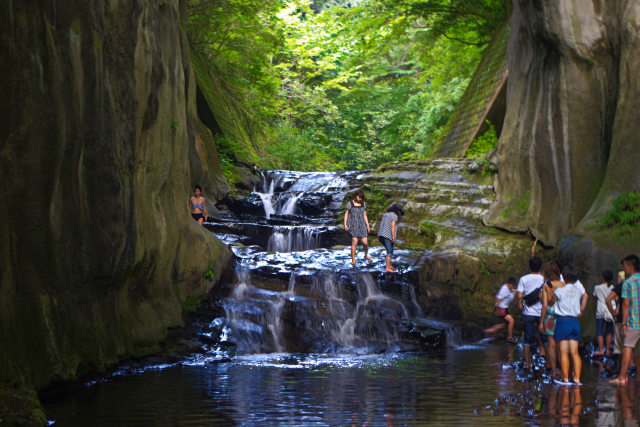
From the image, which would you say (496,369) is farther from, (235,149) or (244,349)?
(235,149)

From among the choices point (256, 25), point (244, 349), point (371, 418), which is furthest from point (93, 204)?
point (256, 25)

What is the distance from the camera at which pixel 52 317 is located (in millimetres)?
9805

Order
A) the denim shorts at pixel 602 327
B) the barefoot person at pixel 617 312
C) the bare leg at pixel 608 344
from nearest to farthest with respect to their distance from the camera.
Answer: the barefoot person at pixel 617 312 → the bare leg at pixel 608 344 → the denim shorts at pixel 602 327

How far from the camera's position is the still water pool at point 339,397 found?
7.41m

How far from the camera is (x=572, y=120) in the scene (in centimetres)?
1780

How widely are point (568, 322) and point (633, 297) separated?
2.97ft

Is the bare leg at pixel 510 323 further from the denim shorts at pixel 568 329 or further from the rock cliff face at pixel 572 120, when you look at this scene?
the denim shorts at pixel 568 329

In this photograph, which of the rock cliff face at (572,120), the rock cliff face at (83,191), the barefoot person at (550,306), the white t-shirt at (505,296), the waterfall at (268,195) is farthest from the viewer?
the waterfall at (268,195)

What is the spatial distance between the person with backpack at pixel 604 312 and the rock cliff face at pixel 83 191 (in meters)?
8.05

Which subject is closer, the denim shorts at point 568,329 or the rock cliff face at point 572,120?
the denim shorts at point 568,329

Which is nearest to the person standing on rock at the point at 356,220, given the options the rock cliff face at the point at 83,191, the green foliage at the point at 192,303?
the green foliage at the point at 192,303

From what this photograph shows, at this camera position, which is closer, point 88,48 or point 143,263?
point 88,48

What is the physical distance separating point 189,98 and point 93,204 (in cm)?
1130

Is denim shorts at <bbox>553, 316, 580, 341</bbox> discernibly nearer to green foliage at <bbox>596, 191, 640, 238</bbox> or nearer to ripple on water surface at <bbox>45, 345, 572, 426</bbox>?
ripple on water surface at <bbox>45, 345, 572, 426</bbox>
